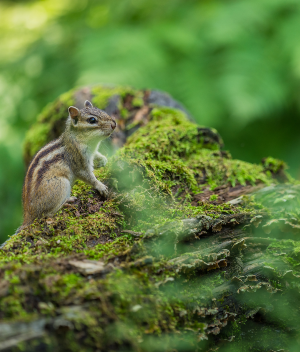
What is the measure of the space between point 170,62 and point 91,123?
14.8ft

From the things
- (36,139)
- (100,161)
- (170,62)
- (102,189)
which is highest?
(170,62)

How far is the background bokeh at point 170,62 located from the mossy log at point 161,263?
3.07 metres

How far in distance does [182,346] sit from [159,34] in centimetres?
646

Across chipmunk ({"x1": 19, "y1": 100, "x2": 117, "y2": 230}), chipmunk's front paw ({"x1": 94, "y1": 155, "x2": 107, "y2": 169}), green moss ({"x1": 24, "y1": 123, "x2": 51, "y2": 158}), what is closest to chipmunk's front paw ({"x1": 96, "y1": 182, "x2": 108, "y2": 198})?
chipmunk ({"x1": 19, "y1": 100, "x2": 117, "y2": 230})

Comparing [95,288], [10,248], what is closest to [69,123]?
[10,248]

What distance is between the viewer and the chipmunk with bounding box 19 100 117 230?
11.0 feet

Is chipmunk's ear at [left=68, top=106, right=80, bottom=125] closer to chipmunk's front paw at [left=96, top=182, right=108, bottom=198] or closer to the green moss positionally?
chipmunk's front paw at [left=96, top=182, right=108, bottom=198]

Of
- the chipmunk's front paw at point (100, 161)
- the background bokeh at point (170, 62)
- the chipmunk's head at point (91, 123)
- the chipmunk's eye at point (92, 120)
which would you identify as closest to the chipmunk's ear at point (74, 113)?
the chipmunk's head at point (91, 123)

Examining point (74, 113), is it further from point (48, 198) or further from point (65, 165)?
point (48, 198)

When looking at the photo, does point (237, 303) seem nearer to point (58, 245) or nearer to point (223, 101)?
point (58, 245)

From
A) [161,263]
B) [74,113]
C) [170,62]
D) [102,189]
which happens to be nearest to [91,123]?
[74,113]

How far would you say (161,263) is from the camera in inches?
90.6

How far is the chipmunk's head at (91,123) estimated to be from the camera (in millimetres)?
3777

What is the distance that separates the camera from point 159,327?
2064 millimetres
